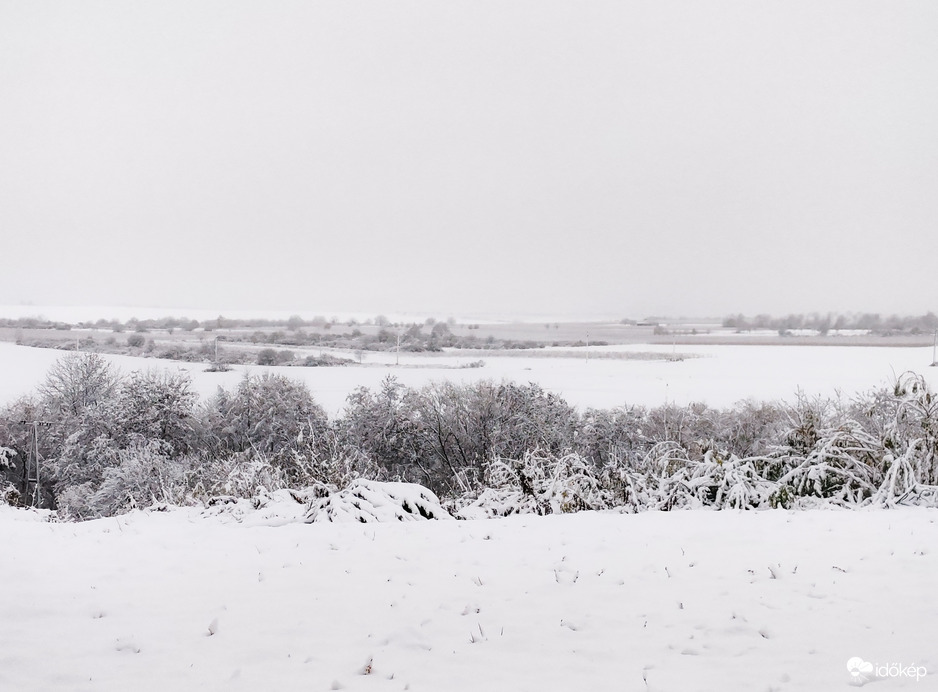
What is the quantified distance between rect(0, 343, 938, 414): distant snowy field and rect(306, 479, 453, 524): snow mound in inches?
904

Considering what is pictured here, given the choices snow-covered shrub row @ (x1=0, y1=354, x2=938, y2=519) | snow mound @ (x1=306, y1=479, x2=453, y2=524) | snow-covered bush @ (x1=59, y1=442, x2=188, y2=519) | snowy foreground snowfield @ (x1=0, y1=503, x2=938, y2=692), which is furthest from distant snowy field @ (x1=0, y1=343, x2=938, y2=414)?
snowy foreground snowfield @ (x1=0, y1=503, x2=938, y2=692)

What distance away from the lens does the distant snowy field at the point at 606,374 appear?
32.4 m

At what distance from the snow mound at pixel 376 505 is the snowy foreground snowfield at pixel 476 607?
2.31 feet

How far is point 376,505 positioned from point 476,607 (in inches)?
134

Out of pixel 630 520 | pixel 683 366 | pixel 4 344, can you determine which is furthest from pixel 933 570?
pixel 4 344

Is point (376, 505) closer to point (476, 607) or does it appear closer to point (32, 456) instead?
point (476, 607)

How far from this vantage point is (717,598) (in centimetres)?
437

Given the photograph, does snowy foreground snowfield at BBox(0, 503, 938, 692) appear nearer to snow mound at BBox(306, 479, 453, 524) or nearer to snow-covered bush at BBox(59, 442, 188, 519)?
snow mound at BBox(306, 479, 453, 524)

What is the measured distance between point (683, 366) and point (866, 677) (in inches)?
Answer: 1622

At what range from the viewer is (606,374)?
40.1 metres

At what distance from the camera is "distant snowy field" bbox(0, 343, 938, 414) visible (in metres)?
32.4

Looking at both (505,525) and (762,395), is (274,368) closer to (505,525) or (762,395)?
(762,395)

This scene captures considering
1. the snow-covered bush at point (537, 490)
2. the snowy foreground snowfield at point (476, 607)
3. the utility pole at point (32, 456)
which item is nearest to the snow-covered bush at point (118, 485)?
the utility pole at point (32, 456)

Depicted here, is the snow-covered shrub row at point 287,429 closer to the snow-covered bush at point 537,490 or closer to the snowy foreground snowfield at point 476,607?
the snow-covered bush at point 537,490
